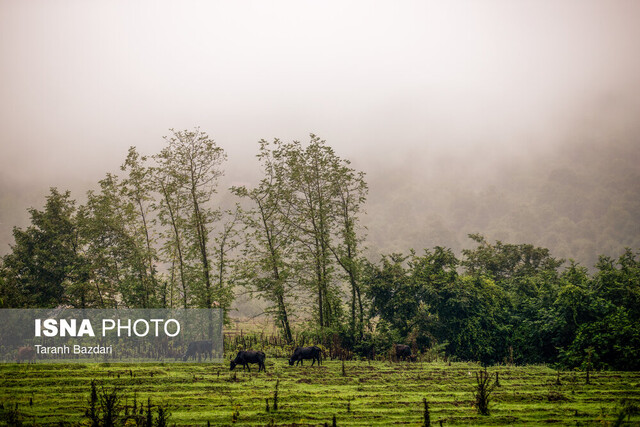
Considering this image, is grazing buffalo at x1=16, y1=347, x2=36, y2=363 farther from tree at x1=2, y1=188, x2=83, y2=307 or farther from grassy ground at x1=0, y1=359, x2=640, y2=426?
tree at x1=2, y1=188, x2=83, y2=307

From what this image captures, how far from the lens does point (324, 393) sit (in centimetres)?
1988

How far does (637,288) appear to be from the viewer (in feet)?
93.6

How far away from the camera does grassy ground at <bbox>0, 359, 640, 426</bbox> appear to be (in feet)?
52.4

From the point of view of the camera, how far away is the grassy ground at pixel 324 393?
52.4ft

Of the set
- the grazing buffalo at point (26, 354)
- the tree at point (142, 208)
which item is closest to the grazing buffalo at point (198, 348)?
the tree at point (142, 208)

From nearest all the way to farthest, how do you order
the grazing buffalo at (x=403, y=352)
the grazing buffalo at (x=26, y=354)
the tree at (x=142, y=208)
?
1. the grazing buffalo at (x=26, y=354)
2. the grazing buffalo at (x=403, y=352)
3. the tree at (x=142, y=208)

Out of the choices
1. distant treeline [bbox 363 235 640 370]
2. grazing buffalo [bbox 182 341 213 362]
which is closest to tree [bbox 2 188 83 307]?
grazing buffalo [bbox 182 341 213 362]

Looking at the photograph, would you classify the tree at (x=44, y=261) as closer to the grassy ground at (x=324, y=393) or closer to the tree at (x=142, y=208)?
the tree at (x=142, y=208)

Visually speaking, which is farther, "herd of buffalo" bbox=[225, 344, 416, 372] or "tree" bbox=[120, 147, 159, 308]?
"tree" bbox=[120, 147, 159, 308]

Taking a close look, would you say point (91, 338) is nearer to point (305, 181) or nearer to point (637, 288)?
point (305, 181)

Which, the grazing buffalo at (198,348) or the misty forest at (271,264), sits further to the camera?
the misty forest at (271,264)

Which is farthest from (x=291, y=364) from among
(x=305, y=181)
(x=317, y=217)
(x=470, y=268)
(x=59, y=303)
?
(x=470, y=268)

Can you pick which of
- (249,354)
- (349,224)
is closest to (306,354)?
(249,354)

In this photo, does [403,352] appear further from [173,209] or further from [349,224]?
[173,209]
